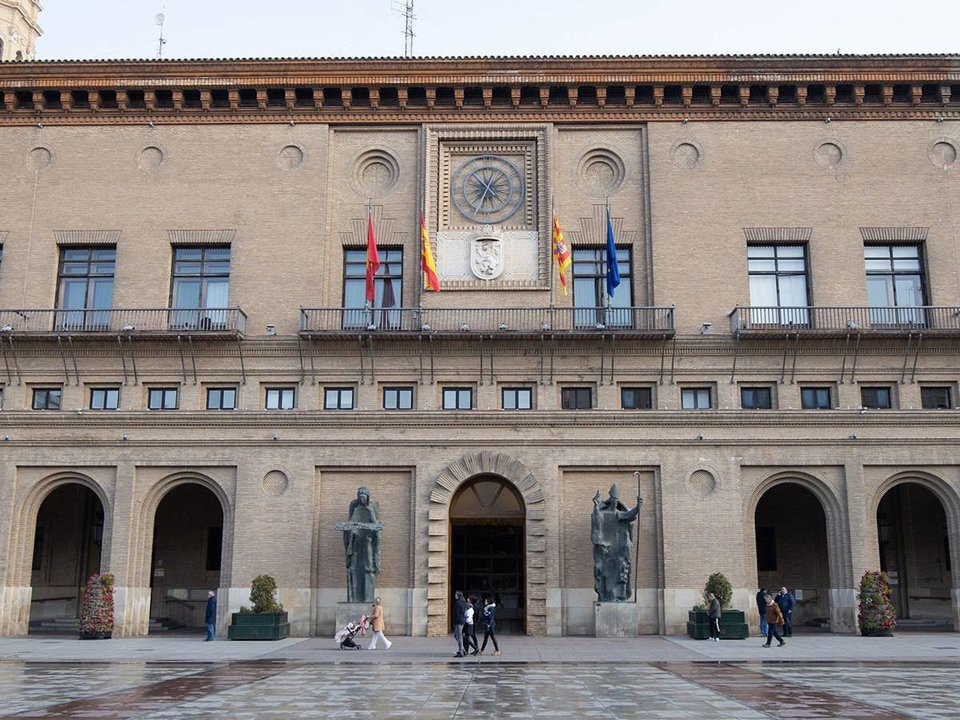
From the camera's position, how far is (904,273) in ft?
105

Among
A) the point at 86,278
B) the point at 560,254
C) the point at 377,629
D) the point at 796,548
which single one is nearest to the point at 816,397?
the point at 796,548

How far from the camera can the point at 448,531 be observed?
30.6 metres

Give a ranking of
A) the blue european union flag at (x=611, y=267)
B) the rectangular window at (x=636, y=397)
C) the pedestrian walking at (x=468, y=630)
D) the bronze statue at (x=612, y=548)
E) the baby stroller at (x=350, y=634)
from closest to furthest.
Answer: the pedestrian walking at (x=468, y=630) < the baby stroller at (x=350, y=634) < the bronze statue at (x=612, y=548) < the blue european union flag at (x=611, y=267) < the rectangular window at (x=636, y=397)

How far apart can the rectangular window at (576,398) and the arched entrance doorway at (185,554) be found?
13.0 m

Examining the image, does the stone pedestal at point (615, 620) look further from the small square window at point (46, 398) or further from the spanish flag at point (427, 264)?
the small square window at point (46, 398)

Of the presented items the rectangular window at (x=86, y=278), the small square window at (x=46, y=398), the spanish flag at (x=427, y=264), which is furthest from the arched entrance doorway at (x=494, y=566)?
the rectangular window at (x=86, y=278)

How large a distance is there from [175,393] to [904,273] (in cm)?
2415

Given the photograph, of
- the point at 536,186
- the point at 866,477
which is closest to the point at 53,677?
the point at 536,186

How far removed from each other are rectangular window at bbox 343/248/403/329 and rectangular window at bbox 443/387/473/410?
8.86ft

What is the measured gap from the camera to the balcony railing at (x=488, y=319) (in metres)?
31.1

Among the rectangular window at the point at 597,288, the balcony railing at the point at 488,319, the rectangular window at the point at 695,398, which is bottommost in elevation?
the rectangular window at the point at 695,398

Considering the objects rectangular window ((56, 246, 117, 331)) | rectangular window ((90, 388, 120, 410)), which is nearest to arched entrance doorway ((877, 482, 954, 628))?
rectangular window ((90, 388, 120, 410))

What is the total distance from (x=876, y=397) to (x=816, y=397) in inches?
75.3

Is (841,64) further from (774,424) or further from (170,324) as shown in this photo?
(170,324)
